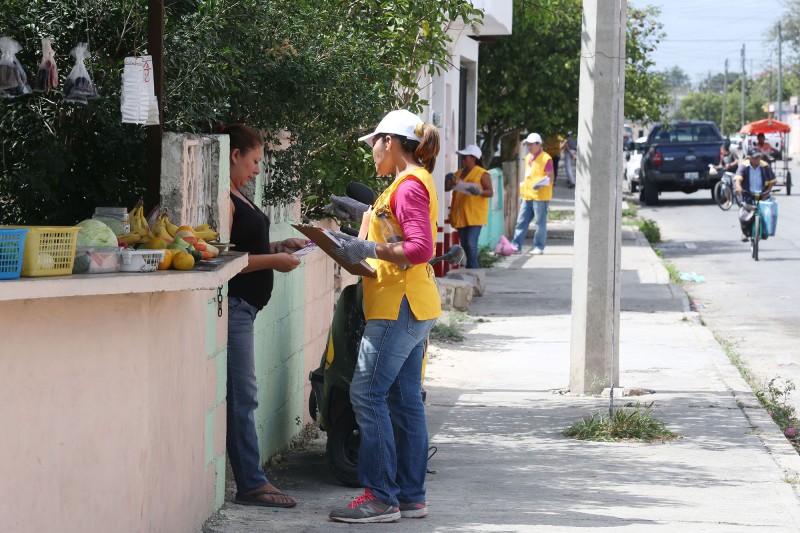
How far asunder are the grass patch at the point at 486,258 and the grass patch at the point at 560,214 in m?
8.78

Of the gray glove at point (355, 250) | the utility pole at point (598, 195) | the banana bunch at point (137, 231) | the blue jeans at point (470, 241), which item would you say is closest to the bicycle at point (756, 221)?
the blue jeans at point (470, 241)

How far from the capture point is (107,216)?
5.17 meters

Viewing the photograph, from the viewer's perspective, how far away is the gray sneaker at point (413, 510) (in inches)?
234

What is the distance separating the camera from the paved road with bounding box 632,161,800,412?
1172 cm

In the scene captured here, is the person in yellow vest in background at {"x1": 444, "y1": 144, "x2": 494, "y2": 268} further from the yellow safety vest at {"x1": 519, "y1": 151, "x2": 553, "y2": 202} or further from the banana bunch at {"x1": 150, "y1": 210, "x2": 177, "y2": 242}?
the banana bunch at {"x1": 150, "y1": 210, "x2": 177, "y2": 242}

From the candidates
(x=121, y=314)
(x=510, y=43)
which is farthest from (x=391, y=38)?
(x=510, y=43)

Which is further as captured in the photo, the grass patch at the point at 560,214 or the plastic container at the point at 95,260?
the grass patch at the point at 560,214

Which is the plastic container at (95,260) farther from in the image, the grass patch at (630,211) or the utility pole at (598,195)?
the grass patch at (630,211)

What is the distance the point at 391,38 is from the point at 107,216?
13.2 feet

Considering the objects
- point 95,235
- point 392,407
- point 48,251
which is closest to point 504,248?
point 392,407

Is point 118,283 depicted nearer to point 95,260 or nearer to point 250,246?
point 95,260

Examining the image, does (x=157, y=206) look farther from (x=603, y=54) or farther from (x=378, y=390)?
(x=603, y=54)

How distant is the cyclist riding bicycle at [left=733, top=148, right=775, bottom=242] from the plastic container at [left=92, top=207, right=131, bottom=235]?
16414 millimetres

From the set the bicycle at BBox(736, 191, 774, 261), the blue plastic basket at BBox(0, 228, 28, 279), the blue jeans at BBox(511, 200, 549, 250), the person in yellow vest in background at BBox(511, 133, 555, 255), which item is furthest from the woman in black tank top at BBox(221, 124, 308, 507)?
the bicycle at BBox(736, 191, 774, 261)
